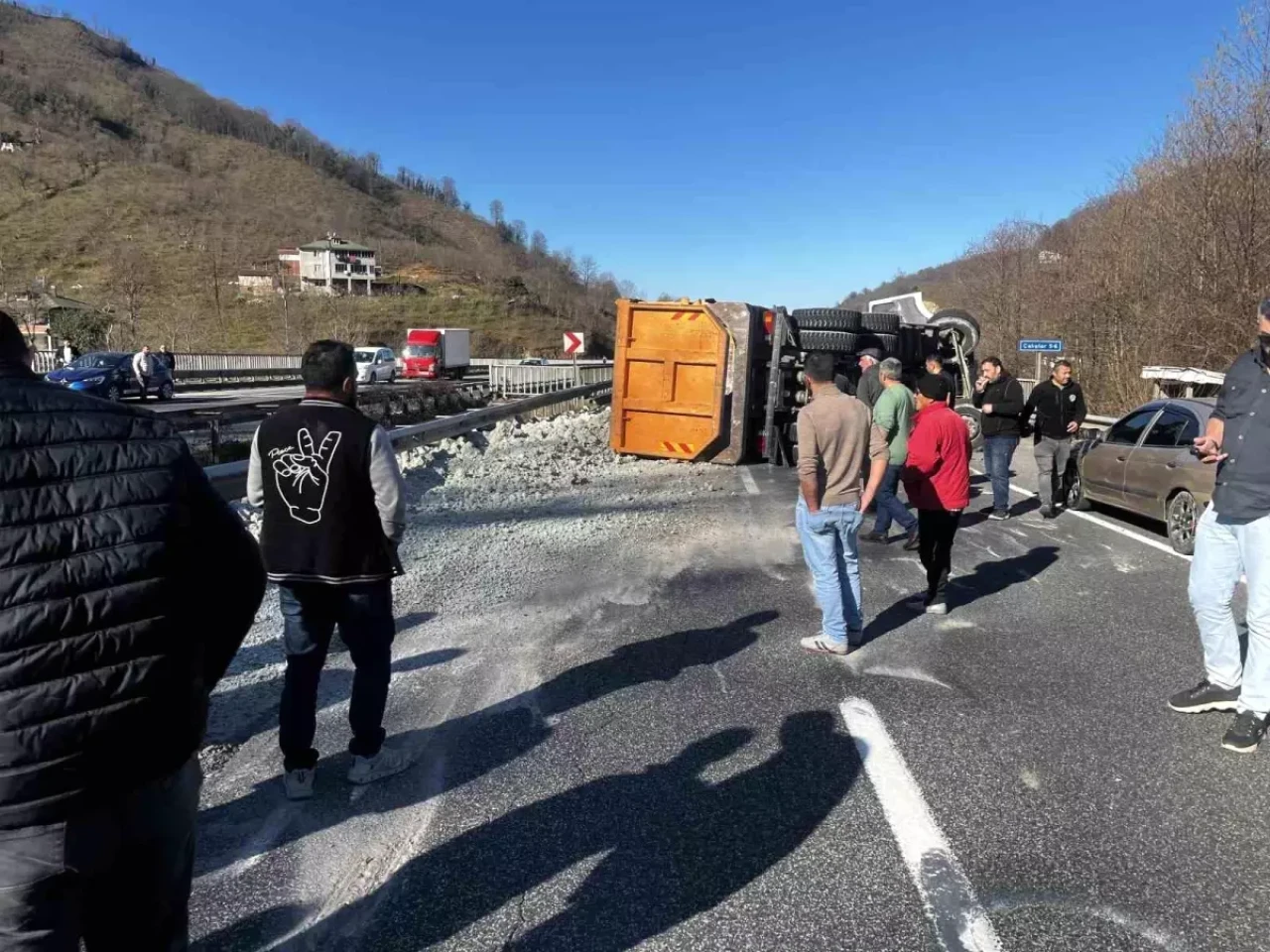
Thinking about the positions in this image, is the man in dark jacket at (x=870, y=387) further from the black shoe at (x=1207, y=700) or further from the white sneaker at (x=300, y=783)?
the white sneaker at (x=300, y=783)

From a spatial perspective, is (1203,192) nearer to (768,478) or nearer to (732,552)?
(768,478)

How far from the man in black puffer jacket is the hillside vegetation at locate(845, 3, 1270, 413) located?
66.5 feet

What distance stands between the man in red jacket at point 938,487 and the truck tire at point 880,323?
26.6 feet

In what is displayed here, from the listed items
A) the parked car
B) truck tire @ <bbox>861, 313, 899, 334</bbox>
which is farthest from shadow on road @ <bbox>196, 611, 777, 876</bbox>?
truck tire @ <bbox>861, 313, 899, 334</bbox>

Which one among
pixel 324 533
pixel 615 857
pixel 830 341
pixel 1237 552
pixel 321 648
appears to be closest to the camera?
pixel 615 857

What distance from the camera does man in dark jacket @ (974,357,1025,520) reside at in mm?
9992

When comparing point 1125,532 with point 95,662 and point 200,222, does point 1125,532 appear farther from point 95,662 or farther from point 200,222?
point 200,222

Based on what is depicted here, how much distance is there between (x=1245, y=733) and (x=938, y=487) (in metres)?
2.44

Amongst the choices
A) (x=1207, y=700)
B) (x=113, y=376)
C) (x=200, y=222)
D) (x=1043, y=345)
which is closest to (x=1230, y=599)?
(x=1207, y=700)

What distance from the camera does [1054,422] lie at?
10109mm

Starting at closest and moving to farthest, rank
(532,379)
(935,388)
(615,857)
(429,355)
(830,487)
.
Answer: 1. (615,857)
2. (830,487)
3. (935,388)
4. (532,379)
5. (429,355)

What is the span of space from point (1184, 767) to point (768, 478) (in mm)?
8879

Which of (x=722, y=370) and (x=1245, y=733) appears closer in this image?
(x=1245, y=733)

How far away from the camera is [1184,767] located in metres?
3.76
